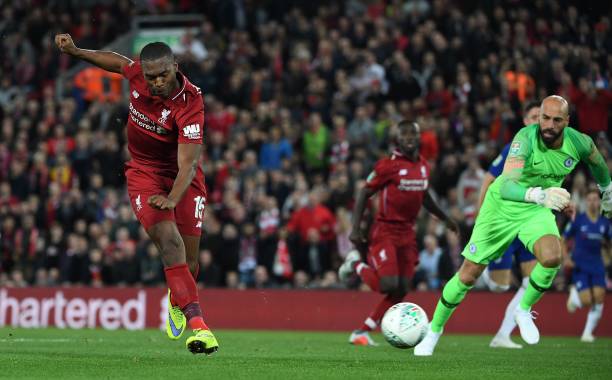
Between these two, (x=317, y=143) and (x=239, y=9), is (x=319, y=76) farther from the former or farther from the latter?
(x=239, y=9)

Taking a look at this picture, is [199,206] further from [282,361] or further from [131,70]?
[282,361]

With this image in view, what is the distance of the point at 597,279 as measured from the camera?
1616cm

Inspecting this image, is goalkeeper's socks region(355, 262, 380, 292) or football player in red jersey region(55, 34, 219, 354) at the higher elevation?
football player in red jersey region(55, 34, 219, 354)

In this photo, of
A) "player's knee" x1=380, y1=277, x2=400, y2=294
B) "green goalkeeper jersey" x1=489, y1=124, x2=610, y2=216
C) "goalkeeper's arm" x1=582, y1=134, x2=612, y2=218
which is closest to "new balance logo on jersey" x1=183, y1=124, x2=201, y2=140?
"green goalkeeper jersey" x1=489, y1=124, x2=610, y2=216

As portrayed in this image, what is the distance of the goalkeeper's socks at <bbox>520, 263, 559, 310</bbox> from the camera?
10.9m

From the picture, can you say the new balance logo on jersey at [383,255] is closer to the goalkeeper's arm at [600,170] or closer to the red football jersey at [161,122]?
the goalkeeper's arm at [600,170]

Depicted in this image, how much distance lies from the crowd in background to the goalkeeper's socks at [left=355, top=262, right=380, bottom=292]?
4.28 m

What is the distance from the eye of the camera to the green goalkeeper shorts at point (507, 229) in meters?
10.9

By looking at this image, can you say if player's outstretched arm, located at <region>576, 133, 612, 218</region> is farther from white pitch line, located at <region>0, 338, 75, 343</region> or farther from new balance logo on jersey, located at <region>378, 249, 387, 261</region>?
white pitch line, located at <region>0, 338, 75, 343</region>

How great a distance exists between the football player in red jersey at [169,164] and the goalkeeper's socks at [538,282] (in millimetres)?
3344

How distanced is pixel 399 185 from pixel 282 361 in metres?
4.40

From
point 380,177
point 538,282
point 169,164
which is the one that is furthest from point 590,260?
point 169,164

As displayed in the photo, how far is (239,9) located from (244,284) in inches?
322

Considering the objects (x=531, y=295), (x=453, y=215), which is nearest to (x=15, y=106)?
(x=453, y=215)
